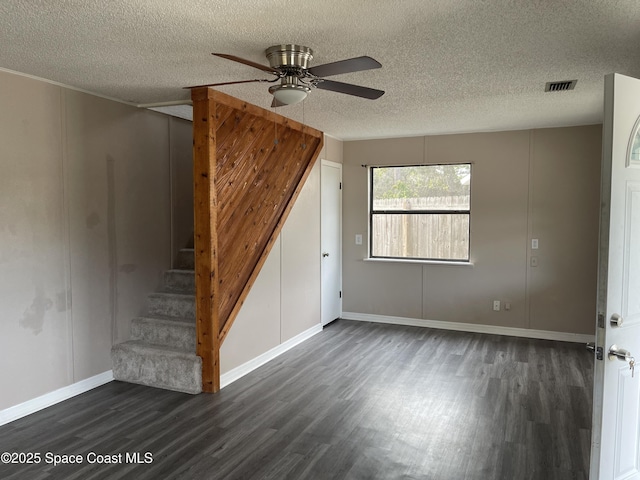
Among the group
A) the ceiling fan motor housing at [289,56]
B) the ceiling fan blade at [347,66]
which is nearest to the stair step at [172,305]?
the ceiling fan motor housing at [289,56]

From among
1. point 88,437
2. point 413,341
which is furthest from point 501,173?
point 88,437

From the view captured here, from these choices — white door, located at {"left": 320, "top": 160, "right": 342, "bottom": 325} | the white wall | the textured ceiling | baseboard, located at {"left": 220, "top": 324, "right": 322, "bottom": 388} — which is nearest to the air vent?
the textured ceiling

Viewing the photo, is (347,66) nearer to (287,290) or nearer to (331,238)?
(287,290)

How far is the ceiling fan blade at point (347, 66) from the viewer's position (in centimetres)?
232

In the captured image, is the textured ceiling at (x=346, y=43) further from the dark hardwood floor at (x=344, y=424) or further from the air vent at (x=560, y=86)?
the dark hardwood floor at (x=344, y=424)

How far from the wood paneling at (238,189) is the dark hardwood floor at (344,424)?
69cm

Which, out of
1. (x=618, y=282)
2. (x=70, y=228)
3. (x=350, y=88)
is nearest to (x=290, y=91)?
(x=350, y=88)

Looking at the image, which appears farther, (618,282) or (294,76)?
(294,76)

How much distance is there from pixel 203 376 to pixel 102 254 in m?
1.37

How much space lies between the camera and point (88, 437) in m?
3.13

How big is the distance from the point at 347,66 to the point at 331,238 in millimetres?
3991

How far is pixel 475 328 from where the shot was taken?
5.89 metres

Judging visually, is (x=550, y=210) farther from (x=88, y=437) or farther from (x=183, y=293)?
(x=88, y=437)

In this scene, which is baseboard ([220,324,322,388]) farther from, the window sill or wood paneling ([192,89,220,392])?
the window sill
